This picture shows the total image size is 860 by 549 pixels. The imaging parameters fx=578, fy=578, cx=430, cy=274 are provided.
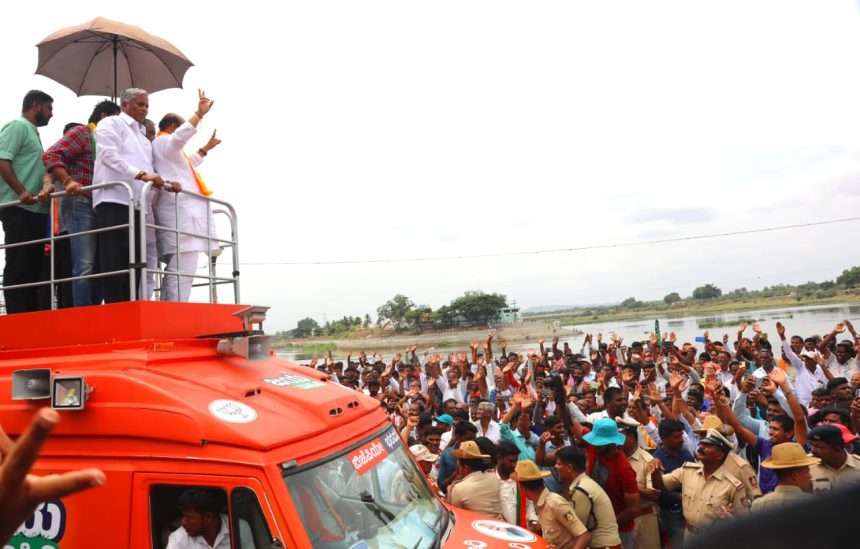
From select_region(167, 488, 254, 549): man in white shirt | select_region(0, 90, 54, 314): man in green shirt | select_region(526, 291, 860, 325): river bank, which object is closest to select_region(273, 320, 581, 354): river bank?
select_region(526, 291, 860, 325): river bank

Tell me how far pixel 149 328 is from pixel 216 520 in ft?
4.66

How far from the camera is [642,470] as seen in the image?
5.13 meters

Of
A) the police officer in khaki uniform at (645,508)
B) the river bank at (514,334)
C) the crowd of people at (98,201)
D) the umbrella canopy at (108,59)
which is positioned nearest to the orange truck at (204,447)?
the crowd of people at (98,201)

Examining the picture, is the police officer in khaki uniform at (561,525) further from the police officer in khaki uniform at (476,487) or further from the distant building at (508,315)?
the distant building at (508,315)

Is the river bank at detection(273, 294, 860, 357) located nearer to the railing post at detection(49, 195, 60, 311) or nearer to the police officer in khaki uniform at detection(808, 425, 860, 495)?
the police officer in khaki uniform at detection(808, 425, 860, 495)

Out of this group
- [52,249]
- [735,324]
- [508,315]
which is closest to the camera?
[52,249]

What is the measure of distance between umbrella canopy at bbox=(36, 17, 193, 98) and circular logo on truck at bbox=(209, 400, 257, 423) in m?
Result: 3.71

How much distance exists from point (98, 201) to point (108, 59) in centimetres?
214

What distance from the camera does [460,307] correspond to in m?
60.9

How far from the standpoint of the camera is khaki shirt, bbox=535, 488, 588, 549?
4.09m

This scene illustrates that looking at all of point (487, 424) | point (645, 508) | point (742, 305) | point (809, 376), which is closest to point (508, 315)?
point (742, 305)

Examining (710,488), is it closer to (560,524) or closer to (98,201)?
(560,524)

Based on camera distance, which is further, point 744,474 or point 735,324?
point 735,324

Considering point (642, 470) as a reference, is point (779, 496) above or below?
above
